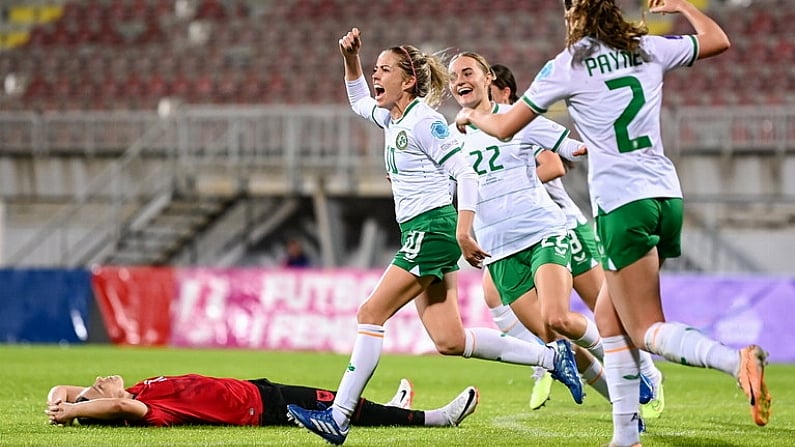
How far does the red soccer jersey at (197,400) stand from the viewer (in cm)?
748

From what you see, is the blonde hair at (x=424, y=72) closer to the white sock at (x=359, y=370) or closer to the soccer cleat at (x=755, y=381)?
the white sock at (x=359, y=370)

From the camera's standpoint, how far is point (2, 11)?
31656 millimetres

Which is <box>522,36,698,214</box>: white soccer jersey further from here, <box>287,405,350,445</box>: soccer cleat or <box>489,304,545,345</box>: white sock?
<box>489,304,545,345</box>: white sock

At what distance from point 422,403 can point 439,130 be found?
127 inches

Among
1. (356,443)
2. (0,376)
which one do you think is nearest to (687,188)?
(0,376)

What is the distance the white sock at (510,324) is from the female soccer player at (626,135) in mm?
3159

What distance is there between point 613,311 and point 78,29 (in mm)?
25538

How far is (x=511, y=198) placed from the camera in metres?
8.36

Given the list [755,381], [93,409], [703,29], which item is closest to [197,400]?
[93,409]

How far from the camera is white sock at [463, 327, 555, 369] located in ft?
25.7

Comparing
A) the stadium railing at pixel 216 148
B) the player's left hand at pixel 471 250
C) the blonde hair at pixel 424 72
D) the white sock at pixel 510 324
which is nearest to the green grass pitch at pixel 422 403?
the white sock at pixel 510 324

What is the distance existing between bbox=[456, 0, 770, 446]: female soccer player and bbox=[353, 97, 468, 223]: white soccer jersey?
3.36ft

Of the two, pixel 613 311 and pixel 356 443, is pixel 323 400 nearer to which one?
pixel 356 443

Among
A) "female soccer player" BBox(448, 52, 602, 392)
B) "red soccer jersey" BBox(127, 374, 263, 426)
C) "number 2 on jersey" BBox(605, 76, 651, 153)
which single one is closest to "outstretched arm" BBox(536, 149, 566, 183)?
"female soccer player" BBox(448, 52, 602, 392)
